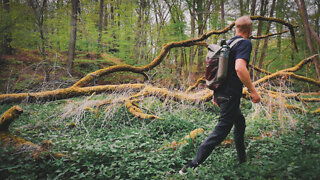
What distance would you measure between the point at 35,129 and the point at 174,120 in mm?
3025

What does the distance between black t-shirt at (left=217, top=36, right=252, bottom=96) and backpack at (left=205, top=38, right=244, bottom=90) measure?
66 mm

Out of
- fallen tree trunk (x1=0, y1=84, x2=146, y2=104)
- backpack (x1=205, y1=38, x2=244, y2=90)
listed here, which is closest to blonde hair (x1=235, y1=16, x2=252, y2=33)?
backpack (x1=205, y1=38, x2=244, y2=90)

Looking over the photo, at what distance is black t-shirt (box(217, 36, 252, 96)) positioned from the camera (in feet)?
6.43

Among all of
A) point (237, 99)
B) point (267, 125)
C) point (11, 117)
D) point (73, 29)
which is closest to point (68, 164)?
point (11, 117)

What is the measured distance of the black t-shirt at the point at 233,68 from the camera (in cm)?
196

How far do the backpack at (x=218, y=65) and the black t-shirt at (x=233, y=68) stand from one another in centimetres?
7

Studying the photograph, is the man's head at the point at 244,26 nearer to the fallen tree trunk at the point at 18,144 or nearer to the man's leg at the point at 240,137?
the man's leg at the point at 240,137

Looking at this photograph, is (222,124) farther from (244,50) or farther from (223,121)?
(244,50)

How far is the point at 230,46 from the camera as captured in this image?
6.88 ft

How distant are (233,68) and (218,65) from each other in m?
0.21

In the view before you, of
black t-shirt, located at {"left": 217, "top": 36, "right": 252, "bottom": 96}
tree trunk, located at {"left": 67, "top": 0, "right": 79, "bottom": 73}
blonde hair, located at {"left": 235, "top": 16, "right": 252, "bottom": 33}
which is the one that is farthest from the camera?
tree trunk, located at {"left": 67, "top": 0, "right": 79, "bottom": 73}

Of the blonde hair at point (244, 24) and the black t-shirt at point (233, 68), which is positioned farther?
the blonde hair at point (244, 24)

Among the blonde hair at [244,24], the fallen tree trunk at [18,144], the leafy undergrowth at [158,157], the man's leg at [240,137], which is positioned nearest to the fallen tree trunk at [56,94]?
the leafy undergrowth at [158,157]

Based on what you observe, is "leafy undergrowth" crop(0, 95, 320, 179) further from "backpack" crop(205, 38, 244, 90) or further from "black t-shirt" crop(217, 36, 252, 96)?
"backpack" crop(205, 38, 244, 90)
